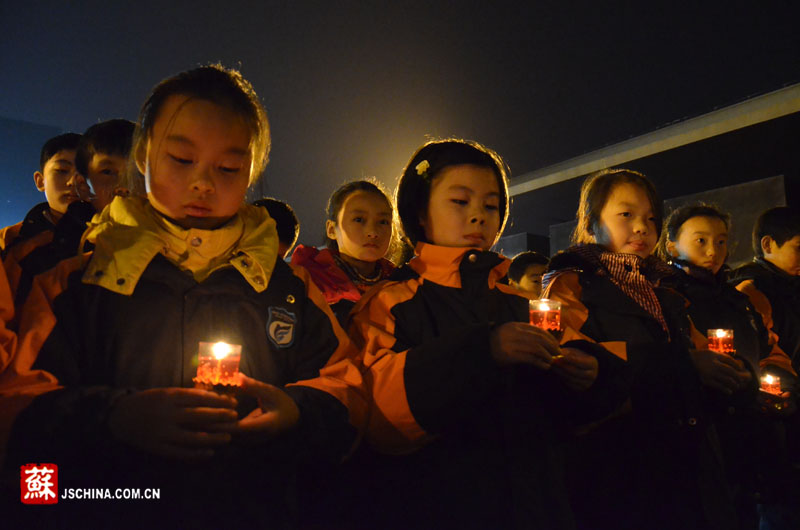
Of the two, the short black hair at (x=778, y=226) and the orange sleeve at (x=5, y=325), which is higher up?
the short black hair at (x=778, y=226)

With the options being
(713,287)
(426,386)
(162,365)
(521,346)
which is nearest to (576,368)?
(521,346)

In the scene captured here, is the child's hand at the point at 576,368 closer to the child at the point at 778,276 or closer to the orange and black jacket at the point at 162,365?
the orange and black jacket at the point at 162,365

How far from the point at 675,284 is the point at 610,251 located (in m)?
0.59

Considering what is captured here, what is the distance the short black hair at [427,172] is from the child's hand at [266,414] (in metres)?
0.86

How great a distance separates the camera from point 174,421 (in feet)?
2.72

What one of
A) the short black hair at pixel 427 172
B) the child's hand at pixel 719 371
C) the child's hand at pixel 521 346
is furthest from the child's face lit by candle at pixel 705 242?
the child's hand at pixel 521 346

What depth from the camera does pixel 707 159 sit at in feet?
14.0

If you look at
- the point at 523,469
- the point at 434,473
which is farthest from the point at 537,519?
the point at 434,473

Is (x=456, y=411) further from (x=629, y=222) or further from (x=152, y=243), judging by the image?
(x=629, y=222)

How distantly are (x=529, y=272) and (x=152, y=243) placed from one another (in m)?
3.47

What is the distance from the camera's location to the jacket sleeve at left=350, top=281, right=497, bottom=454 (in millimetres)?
1146

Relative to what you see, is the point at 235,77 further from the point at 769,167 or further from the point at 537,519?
the point at 769,167

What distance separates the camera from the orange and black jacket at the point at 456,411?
116cm

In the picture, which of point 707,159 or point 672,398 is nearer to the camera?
point 672,398
